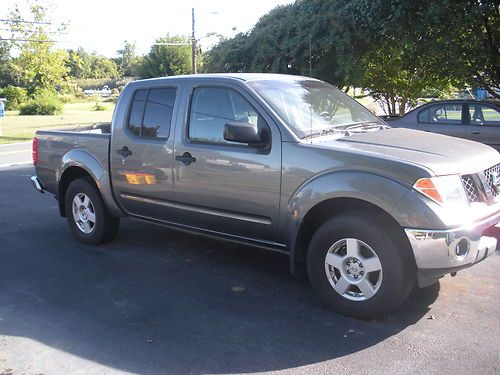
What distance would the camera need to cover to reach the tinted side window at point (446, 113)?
448 inches

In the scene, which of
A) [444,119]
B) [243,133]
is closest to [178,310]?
[243,133]

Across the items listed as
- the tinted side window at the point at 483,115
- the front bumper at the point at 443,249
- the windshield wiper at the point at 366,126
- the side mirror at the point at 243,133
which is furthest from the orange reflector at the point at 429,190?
the tinted side window at the point at 483,115

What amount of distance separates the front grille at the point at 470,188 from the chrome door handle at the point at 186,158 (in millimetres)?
2347

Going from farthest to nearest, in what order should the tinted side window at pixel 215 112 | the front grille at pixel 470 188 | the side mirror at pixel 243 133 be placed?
1. the tinted side window at pixel 215 112
2. the side mirror at pixel 243 133
3. the front grille at pixel 470 188


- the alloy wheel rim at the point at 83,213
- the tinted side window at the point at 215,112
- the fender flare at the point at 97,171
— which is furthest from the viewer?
the alloy wheel rim at the point at 83,213

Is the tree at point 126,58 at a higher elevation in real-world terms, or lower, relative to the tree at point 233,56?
higher

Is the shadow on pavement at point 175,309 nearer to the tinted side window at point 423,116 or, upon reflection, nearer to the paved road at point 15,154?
the tinted side window at point 423,116

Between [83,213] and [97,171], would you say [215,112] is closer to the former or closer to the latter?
[97,171]

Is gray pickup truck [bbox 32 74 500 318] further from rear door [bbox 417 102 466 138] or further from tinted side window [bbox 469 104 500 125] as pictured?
tinted side window [bbox 469 104 500 125]

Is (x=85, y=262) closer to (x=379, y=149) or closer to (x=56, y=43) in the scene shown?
(x=379, y=149)

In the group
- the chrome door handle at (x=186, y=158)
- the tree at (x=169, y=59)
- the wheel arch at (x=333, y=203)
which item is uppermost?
the tree at (x=169, y=59)

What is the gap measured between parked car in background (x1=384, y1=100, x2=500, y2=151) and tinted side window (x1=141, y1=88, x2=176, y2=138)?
6.63 m

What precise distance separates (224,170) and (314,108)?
1.02 meters

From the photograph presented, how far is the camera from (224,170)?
4.64 m
